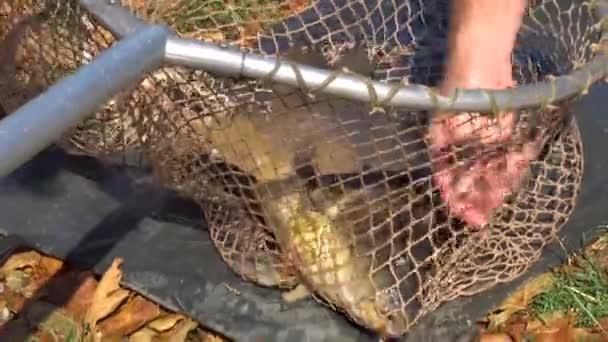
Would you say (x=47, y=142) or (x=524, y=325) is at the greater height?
(x=47, y=142)

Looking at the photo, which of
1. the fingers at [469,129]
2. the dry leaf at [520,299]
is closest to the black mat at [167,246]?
the dry leaf at [520,299]

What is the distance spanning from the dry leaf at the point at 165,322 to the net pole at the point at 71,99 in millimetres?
566

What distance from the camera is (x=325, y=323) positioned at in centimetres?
146

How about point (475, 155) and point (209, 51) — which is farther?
point (475, 155)

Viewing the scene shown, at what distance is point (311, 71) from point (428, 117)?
23cm

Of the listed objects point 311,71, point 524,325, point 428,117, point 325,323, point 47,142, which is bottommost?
point 524,325

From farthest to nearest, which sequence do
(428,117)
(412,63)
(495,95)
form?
(412,63) → (428,117) → (495,95)

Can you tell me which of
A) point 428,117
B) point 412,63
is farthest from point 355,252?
point 412,63

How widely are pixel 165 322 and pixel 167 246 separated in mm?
123

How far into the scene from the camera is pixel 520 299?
1526 millimetres

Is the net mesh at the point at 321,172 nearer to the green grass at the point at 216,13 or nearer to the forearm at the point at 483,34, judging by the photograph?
the forearm at the point at 483,34

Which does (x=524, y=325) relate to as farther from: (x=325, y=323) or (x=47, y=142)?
(x=47, y=142)

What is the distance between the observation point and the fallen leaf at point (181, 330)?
1451mm

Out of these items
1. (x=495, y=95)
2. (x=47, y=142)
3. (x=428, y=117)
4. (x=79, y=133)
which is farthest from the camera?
(x=79, y=133)
